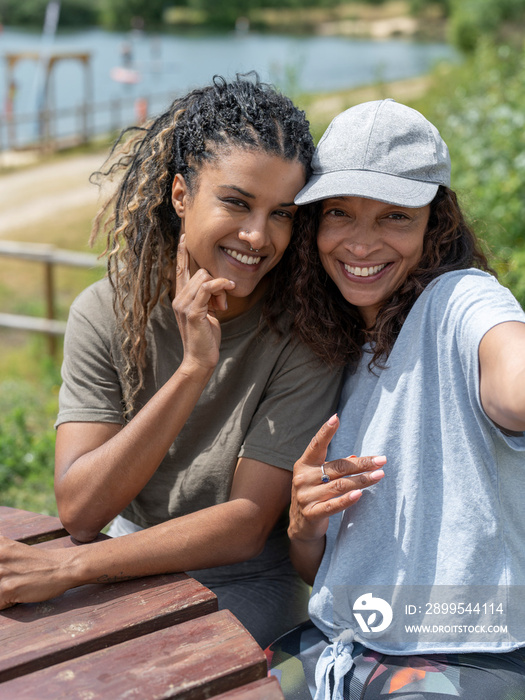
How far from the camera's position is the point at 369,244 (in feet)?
6.69

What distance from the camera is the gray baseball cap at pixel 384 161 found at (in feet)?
6.45

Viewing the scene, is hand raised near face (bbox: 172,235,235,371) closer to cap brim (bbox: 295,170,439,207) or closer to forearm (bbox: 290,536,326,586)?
cap brim (bbox: 295,170,439,207)

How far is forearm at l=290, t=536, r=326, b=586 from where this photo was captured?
6.93 feet

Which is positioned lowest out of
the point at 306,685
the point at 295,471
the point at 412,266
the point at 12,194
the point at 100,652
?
the point at 12,194

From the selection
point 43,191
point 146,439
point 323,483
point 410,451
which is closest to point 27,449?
point 146,439

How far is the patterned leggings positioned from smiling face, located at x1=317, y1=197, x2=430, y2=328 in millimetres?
901

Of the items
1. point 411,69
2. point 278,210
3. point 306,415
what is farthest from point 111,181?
point 411,69

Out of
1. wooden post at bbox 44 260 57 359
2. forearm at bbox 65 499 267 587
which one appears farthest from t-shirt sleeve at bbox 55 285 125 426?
wooden post at bbox 44 260 57 359

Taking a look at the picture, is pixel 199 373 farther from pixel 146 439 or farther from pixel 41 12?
pixel 41 12

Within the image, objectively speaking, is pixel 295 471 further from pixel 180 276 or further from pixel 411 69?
pixel 411 69

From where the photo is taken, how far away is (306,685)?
191 centimetres

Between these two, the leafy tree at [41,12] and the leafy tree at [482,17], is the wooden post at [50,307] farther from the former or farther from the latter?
the leafy tree at [41,12]

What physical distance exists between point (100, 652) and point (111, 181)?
1519 mm

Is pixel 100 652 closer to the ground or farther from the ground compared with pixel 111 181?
closer to the ground
